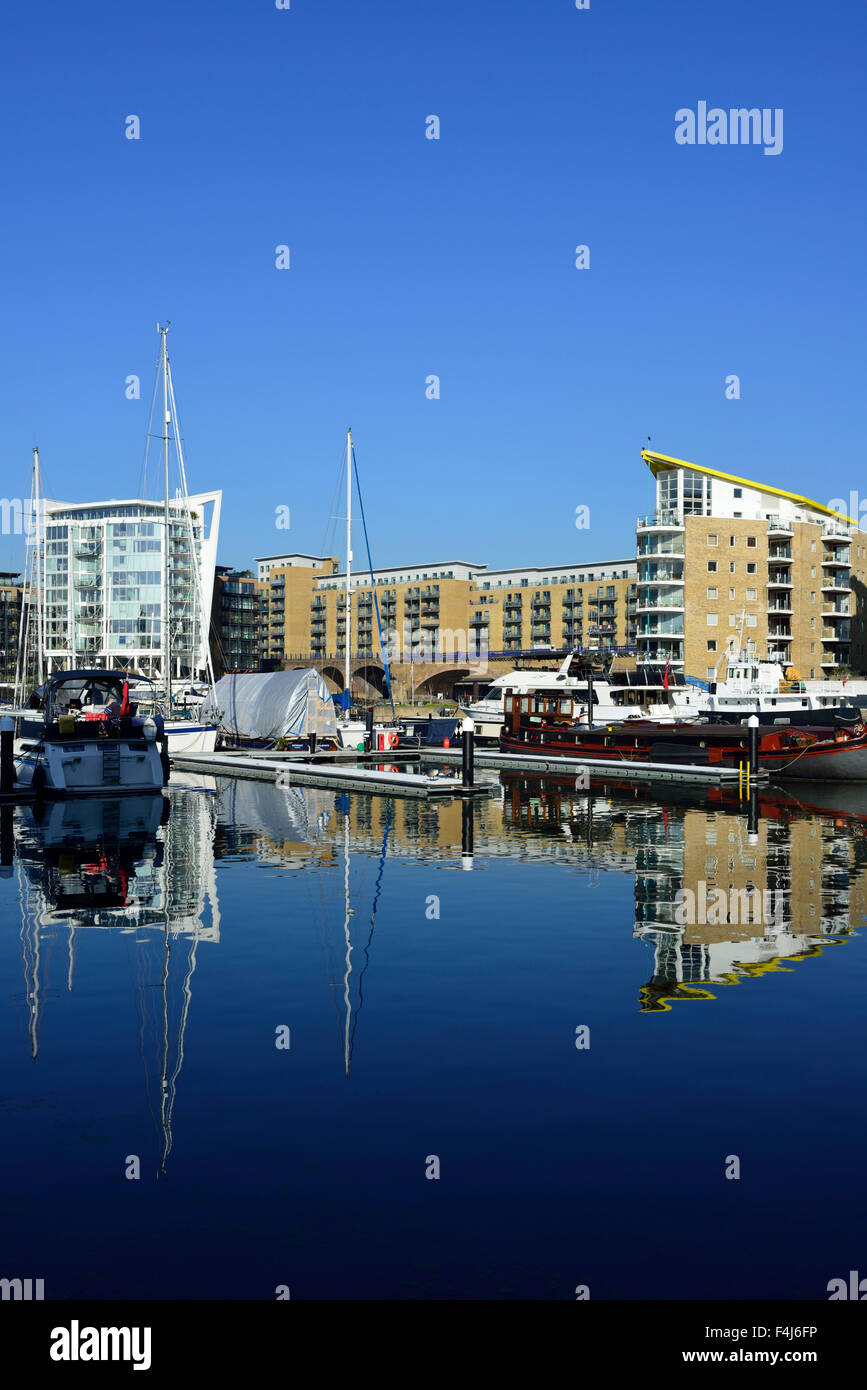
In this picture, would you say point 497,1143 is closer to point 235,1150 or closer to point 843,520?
point 235,1150

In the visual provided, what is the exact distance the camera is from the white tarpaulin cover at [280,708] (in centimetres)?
6116

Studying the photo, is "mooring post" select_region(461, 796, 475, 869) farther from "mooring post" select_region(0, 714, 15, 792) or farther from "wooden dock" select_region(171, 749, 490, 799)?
"mooring post" select_region(0, 714, 15, 792)

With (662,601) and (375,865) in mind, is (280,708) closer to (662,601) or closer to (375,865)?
(375,865)

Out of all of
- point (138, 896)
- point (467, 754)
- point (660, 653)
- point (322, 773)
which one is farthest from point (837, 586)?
point (138, 896)

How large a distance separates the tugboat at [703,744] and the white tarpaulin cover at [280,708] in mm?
11394

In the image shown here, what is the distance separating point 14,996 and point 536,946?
7827mm

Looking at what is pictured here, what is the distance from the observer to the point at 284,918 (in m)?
19.9

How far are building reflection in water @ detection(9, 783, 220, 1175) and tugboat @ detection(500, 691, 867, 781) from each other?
88.0 feet

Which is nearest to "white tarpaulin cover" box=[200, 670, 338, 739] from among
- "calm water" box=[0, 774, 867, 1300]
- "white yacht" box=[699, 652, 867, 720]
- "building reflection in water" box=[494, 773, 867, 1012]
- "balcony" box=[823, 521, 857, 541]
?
"building reflection in water" box=[494, 773, 867, 1012]

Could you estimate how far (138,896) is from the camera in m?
21.8

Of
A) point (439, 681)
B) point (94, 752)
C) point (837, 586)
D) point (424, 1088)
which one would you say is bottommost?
point (424, 1088)

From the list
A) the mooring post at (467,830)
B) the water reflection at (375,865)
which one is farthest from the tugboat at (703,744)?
the mooring post at (467,830)

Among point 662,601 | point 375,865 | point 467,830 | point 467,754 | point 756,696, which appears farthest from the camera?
point 662,601

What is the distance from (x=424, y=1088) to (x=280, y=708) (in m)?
51.5
